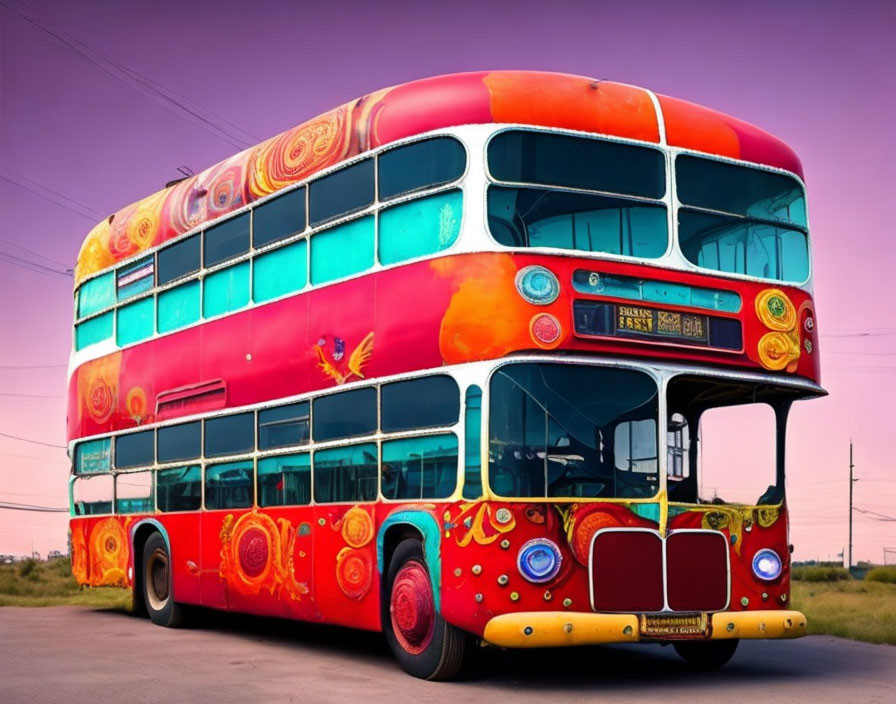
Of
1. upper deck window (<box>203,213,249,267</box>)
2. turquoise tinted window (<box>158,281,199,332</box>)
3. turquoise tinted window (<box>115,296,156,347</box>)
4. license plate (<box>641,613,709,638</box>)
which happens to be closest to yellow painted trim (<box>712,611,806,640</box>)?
license plate (<box>641,613,709,638</box>)

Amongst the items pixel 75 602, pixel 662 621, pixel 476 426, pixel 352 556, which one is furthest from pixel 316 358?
pixel 75 602

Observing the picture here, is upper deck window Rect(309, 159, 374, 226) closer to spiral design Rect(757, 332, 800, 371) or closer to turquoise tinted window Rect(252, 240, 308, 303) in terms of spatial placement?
turquoise tinted window Rect(252, 240, 308, 303)

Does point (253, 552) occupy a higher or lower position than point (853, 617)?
higher

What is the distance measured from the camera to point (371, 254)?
1118 centimetres

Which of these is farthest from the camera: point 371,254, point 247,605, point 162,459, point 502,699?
point 162,459

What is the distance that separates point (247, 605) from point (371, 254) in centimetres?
417

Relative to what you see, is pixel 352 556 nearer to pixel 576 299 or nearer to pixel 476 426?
pixel 476 426

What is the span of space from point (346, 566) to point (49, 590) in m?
19.4

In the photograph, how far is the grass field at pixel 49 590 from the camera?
70.8 feet

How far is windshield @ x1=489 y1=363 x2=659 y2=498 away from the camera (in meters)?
9.80

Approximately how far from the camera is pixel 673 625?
10047 millimetres

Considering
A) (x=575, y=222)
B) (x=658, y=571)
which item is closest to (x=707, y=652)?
(x=658, y=571)

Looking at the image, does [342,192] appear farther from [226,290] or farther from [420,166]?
[226,290]

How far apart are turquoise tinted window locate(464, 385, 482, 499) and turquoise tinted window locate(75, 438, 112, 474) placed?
8.03 metres
